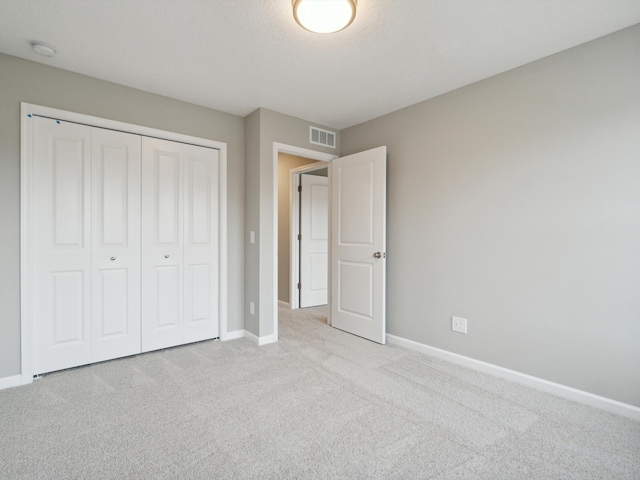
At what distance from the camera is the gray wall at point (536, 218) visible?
2.07 metres

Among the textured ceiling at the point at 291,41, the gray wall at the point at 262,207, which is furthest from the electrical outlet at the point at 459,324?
the textured ceiling at the point at 291,41

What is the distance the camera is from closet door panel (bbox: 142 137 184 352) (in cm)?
303

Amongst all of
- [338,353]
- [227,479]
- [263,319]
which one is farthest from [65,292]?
[338,353]

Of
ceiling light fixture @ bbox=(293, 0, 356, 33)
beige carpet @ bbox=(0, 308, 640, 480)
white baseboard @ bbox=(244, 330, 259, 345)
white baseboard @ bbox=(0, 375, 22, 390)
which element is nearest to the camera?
beige carpet @ bbox=(0, 308, 640, 480)

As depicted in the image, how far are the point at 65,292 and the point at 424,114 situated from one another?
347cm

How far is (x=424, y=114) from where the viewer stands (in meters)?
3.15

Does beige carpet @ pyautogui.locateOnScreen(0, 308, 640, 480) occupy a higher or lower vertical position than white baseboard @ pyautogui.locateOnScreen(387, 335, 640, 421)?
lower

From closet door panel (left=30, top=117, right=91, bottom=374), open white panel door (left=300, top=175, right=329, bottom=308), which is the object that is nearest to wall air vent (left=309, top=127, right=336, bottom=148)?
open white panel door (left=300, top=175, right=329, bottom=308)

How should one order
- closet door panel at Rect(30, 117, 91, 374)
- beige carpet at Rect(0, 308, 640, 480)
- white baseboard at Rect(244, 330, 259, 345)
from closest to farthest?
beige carpet at Rect(0, 308, 640, 480), closet door panel at Rect(30, 117, 91, 374), white baseboard at Rect(244, 330, 259, 345)

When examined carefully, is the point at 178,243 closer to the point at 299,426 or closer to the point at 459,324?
the point at 299,426

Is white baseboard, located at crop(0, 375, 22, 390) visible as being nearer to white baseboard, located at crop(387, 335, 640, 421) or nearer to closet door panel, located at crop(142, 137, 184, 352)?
closet door panel, located at crop(142, 137, 184, 352)

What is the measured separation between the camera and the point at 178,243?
3221 millimetres

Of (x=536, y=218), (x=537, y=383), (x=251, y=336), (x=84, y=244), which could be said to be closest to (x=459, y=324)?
(x=537, y=383)

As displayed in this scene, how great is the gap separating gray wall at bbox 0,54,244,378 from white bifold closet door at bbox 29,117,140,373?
116 millimetres
